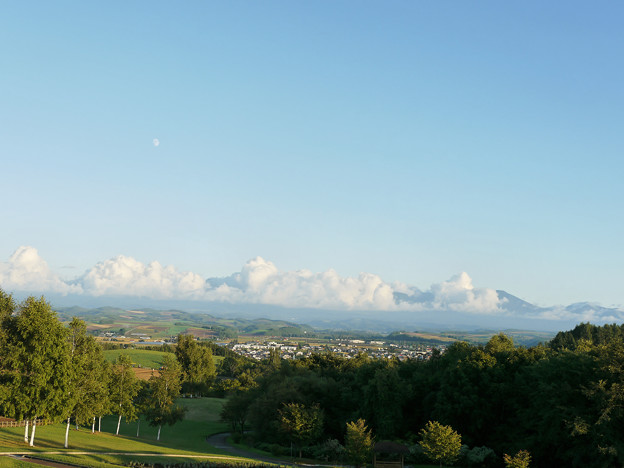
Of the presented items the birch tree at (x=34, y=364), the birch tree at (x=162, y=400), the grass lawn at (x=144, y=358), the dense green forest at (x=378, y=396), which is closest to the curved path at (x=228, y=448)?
the dense green forest at (x=378, y=396)

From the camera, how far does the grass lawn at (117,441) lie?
37.8 m

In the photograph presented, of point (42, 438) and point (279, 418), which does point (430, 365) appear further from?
point (42, 438)

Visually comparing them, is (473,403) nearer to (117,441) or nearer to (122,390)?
(117,441)

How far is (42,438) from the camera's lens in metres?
46.3

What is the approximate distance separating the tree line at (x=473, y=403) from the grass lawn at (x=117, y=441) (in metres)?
7.75

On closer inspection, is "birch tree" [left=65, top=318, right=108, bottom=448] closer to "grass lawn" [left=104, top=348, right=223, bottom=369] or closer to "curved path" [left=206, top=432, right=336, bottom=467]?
"curved path" [left=206, top=432, right=336, bottom=467]

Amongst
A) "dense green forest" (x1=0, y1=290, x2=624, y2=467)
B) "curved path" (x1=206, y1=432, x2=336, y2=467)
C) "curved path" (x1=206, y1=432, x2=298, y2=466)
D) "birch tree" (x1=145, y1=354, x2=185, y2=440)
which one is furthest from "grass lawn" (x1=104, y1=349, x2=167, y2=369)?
"birch tree" (x1=145, y1=354, x2=185, y2=440)

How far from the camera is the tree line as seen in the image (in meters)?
45.7

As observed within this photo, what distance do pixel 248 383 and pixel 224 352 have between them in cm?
8496

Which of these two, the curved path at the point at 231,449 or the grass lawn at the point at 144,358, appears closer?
the curved path at the point at 231,449

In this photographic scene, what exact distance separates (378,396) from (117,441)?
31.8 meters

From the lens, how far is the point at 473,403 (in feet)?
Answer: 196

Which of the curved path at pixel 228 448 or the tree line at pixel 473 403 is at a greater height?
the tree line at pixel 473 403

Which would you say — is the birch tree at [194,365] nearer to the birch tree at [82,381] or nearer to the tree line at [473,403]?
the tree line at [473,403]
